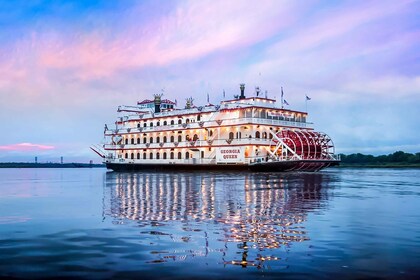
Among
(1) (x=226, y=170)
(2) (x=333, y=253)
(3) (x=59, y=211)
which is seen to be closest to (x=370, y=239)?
(2) (x=333, y=253)

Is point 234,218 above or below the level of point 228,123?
below

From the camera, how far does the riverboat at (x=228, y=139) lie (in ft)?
174

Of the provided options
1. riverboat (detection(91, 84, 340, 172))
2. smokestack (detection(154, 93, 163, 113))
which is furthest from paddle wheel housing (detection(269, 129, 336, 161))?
smokestack (detection(154, 93, 163, 113))

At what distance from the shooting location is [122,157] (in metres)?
73.4

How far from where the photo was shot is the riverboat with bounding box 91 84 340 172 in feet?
174

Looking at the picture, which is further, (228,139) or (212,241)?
(228,139)

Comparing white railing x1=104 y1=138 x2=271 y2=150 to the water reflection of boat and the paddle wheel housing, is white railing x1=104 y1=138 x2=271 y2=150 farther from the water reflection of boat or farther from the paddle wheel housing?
the water reflection of boat

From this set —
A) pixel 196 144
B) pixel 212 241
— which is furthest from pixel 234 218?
pixel 196 144

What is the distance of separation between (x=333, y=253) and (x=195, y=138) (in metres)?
54.1

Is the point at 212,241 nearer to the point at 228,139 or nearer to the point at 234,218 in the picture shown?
the point at 234,218

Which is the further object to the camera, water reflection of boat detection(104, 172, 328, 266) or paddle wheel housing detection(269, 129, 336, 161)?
paddle wheel housing detection(269, 129, 336, 161)

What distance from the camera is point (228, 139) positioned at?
5656 centimetres

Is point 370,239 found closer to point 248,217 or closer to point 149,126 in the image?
point 248,217

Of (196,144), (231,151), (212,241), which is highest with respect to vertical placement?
(196,144)
